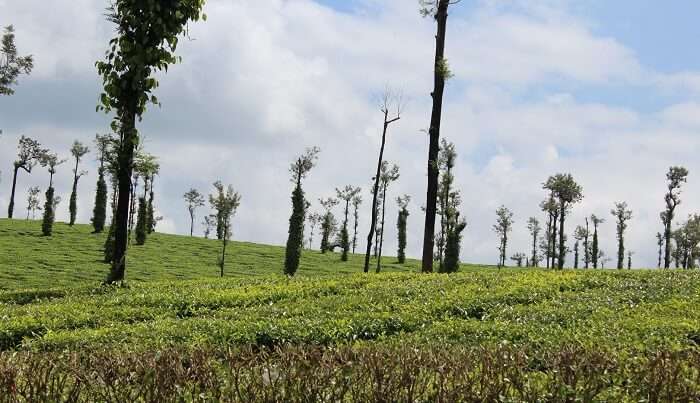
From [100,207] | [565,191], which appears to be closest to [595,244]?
[565,191]

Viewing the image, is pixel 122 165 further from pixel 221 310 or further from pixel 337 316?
pixel 337 316

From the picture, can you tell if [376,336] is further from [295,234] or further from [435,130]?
[295,234]

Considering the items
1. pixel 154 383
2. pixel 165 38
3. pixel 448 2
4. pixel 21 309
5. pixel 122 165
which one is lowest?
pixel 21 309

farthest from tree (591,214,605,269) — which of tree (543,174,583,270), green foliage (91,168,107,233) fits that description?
green foliage (91,168,107,233)

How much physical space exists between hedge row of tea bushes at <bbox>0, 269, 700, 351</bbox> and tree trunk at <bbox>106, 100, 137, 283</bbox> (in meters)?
1.88

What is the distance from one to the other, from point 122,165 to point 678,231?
9874 centimetres

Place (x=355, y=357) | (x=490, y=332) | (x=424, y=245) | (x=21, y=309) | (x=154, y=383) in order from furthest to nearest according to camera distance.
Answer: (x=424, y=245) < (x=21, y=309) < (x=490, y=332) < (x=355, y=357) < (x=154, y=383)

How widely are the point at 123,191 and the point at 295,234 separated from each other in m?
32.8

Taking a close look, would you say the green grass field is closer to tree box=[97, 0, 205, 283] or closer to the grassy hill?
tree box=[97, 0, 205, 283]

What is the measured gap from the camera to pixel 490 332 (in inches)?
484

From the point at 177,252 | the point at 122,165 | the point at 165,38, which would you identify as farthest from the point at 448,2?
the point at 177,252

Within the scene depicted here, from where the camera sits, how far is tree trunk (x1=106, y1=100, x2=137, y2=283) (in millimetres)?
23328

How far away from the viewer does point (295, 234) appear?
56.2 meters

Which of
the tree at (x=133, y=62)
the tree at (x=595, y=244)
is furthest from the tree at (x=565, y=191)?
the tree at (x=133, y=62)
